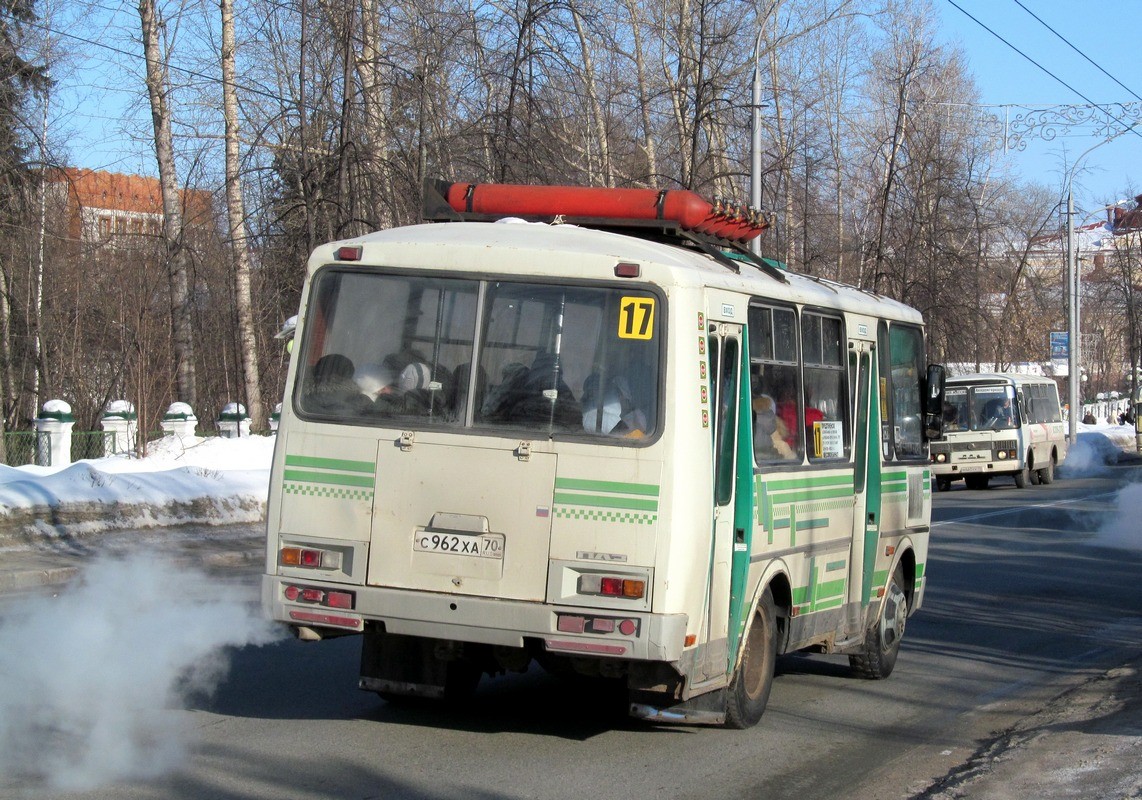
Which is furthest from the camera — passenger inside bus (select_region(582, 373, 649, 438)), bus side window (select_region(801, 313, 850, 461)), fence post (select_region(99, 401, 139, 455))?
fence post (select_region(99, 401, 139, 455))

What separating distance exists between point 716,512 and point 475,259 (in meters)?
1.73

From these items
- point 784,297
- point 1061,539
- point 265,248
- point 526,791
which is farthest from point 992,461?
point 526,791

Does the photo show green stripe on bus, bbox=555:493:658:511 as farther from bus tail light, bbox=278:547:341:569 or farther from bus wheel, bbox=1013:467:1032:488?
bus wheel, bbox=1013:467:1032:488

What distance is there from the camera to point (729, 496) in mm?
6926

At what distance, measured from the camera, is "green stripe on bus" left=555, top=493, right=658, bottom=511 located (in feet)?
20.8

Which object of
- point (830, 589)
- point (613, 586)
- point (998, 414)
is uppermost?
point (998, 414)

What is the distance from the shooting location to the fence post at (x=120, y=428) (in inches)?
974

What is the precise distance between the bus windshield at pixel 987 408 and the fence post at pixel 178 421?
17.5m

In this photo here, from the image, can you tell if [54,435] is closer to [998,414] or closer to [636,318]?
[636,318]

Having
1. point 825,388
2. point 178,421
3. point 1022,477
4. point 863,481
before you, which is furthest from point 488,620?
point 1022,477

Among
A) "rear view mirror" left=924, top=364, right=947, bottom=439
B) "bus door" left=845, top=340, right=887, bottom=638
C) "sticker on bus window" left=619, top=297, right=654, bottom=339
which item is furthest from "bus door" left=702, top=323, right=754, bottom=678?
"rear view mirror" left=924, top=364, right=947, bottom=439

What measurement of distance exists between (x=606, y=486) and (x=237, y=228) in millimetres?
20212

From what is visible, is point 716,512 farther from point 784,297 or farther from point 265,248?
point 265,248

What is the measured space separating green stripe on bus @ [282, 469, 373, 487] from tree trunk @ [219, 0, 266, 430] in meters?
17.9
